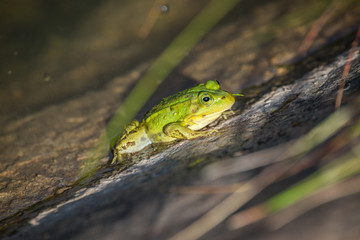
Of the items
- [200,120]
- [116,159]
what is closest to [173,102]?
[200,120]

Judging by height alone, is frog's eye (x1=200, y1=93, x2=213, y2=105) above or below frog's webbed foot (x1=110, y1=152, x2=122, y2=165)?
above

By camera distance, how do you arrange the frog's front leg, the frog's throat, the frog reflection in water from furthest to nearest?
the frog's throat, the frog reflection in water, the frog's front leg

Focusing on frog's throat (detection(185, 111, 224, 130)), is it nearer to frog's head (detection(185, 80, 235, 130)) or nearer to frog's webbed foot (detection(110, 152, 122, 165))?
frog's head (detection(185, 80, 235, 130))

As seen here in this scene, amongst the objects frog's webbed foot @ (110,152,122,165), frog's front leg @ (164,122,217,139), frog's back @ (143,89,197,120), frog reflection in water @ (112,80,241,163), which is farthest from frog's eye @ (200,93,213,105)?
frog's webbed foot @ (110,152,122,165)

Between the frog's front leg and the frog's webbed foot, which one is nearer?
the frog's front leg

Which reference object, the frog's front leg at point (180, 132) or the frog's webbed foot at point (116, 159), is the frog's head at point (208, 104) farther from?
the frog's webbed foot at point (116, 159)

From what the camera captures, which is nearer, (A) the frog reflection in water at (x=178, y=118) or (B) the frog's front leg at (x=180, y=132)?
(B) the frog's front leg at (x=180, y=132)

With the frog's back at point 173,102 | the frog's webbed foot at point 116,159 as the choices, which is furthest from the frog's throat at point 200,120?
the frog's webbed foot at point 116,159

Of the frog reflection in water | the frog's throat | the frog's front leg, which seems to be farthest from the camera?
the frog's throat
